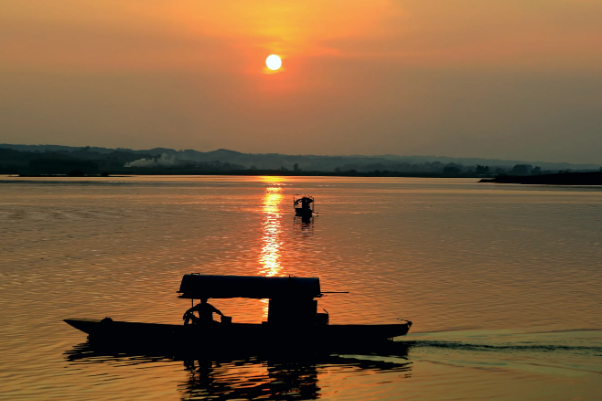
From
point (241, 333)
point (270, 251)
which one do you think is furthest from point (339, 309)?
point (270, 251)

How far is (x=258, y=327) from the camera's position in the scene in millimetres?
34031

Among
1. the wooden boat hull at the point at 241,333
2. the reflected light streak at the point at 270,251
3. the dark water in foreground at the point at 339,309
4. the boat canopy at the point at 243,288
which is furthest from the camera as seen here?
the reflected light streak at the point at 270,251

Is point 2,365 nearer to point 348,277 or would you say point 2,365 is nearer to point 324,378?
point 324,378

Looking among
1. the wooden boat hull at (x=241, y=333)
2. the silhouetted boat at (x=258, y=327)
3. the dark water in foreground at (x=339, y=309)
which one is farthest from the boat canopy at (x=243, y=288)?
the dark water in foreground at (x=339, y=309)

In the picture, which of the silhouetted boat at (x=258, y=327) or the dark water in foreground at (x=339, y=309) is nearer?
the dark water in foreground at (x=339, y=309)

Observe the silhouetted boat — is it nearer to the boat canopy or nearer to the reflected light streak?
the boat canopy

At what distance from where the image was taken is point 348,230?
102250mm

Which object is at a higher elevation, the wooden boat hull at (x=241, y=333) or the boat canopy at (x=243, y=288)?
the boat canopy at (x=243, y=288)

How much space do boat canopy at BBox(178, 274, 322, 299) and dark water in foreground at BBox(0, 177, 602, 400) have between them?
2905 millimetres

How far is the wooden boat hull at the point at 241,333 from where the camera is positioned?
3369cm

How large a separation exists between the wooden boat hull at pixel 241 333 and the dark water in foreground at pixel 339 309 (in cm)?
89

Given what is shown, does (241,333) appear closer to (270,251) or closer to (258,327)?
(258,327)

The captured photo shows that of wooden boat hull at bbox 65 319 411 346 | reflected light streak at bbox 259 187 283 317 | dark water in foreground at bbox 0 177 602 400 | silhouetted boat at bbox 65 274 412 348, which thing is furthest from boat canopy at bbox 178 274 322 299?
reflected light streak at bbox 259 187 283 317

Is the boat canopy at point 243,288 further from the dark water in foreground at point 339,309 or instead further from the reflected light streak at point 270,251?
the reflected light streak at point 270,251
